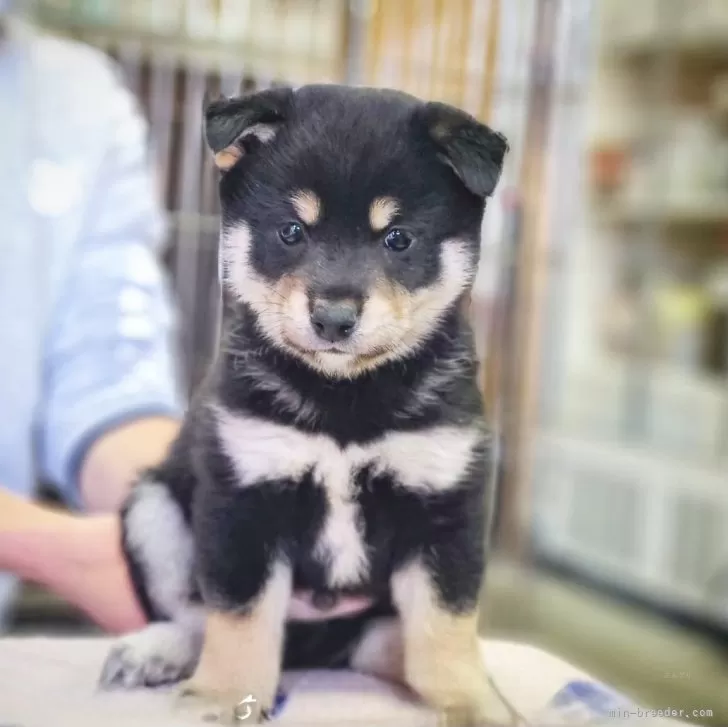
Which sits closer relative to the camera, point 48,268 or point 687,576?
point 48,268

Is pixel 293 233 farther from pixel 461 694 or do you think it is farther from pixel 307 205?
pixel 461 694

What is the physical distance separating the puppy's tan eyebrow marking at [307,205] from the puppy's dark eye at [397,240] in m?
0.04

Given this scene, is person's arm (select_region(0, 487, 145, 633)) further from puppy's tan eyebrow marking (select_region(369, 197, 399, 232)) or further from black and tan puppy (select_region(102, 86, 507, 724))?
puppy's tan eyebrow marking (select_region(369, 197, 399, 232))

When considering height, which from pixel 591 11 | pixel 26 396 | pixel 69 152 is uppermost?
pixel 591 11

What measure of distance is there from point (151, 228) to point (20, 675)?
0.51 m

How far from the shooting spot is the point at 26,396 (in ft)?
3.28

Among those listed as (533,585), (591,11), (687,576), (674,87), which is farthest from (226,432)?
(674,87)

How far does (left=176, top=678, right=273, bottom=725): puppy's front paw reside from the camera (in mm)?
516

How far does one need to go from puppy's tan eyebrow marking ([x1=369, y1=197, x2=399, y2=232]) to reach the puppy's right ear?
0.24ft

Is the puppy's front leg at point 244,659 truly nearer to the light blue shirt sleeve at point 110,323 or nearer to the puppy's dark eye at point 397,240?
the puppy's dark eye at point 397,240

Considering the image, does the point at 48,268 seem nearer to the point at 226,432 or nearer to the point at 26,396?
the point at 26,396

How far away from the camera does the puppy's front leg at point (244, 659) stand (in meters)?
0.53

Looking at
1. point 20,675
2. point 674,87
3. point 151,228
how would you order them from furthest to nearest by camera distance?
point 674,87
point 151,228
point 20,675

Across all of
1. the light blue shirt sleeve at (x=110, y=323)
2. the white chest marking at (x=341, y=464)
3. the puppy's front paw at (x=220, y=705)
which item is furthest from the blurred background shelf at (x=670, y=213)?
the puppy's front paw at (x=220, y=705)
